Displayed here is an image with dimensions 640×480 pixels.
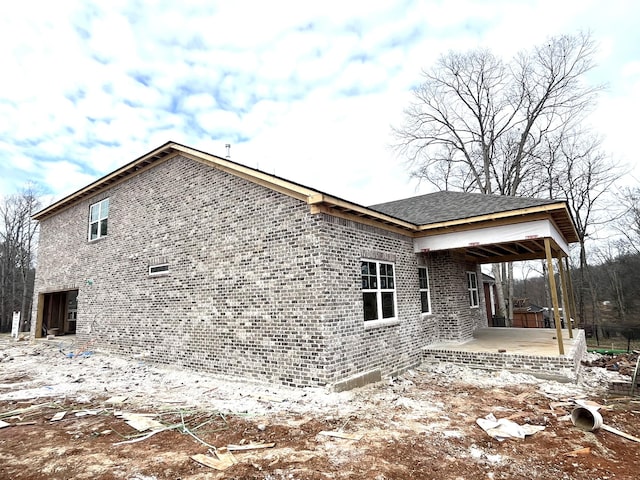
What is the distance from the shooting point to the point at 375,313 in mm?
8484

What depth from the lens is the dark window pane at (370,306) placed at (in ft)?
26.8

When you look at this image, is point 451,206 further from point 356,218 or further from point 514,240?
point 356,218

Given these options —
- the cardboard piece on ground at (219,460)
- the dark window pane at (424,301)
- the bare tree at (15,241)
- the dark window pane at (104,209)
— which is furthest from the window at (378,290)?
the bare tree at (15,241)

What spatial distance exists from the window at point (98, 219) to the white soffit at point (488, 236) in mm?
10719

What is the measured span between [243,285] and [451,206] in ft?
22.5

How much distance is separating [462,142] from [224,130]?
1809 cm

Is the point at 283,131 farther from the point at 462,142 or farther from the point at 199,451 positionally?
the point at 462,142

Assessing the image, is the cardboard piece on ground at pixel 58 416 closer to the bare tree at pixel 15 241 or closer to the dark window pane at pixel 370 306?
the dark window pane at pixel 370 306

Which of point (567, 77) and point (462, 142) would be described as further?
point (462, 142)

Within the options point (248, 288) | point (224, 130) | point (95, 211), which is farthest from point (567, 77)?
point (95, 211)

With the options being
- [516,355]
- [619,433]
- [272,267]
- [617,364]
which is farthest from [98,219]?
[617,364]

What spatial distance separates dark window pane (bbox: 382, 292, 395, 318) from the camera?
28.8ft

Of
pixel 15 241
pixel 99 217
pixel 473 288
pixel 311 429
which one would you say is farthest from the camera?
pixel 15 241

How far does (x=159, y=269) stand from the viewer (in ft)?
33.9
